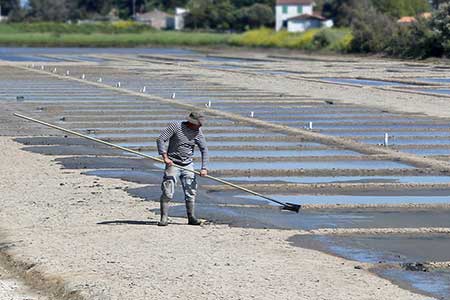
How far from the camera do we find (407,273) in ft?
36.6

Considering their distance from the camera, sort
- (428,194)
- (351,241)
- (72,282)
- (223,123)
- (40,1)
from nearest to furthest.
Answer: (72,282) → (351,241) → (428,194) → (223,123) → (40,1)

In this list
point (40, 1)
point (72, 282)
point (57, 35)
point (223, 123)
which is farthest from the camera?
point (40, 1)

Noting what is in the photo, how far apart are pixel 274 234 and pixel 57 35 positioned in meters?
103

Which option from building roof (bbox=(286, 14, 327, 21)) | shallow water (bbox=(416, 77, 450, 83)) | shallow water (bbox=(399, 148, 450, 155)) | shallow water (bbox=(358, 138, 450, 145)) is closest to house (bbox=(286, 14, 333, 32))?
building roof (bbox=(286, 14, 327, 21))

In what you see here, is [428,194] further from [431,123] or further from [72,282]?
[431,123]

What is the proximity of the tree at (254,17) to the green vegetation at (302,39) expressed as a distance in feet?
77.4

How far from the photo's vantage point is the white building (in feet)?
434

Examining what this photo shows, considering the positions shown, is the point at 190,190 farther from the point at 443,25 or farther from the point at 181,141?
the point at 443,25

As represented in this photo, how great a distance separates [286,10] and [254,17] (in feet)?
14.3

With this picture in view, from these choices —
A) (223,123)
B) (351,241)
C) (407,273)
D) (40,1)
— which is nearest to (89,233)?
(351,241)

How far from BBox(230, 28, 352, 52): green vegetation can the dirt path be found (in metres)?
71.0

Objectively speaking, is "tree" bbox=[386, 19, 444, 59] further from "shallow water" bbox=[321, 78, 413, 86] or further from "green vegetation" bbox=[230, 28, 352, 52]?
"shallow water" bbox=[321, 78, 413, 86]

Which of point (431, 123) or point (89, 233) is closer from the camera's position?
point (89, 233)

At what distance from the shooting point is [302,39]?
311ft
